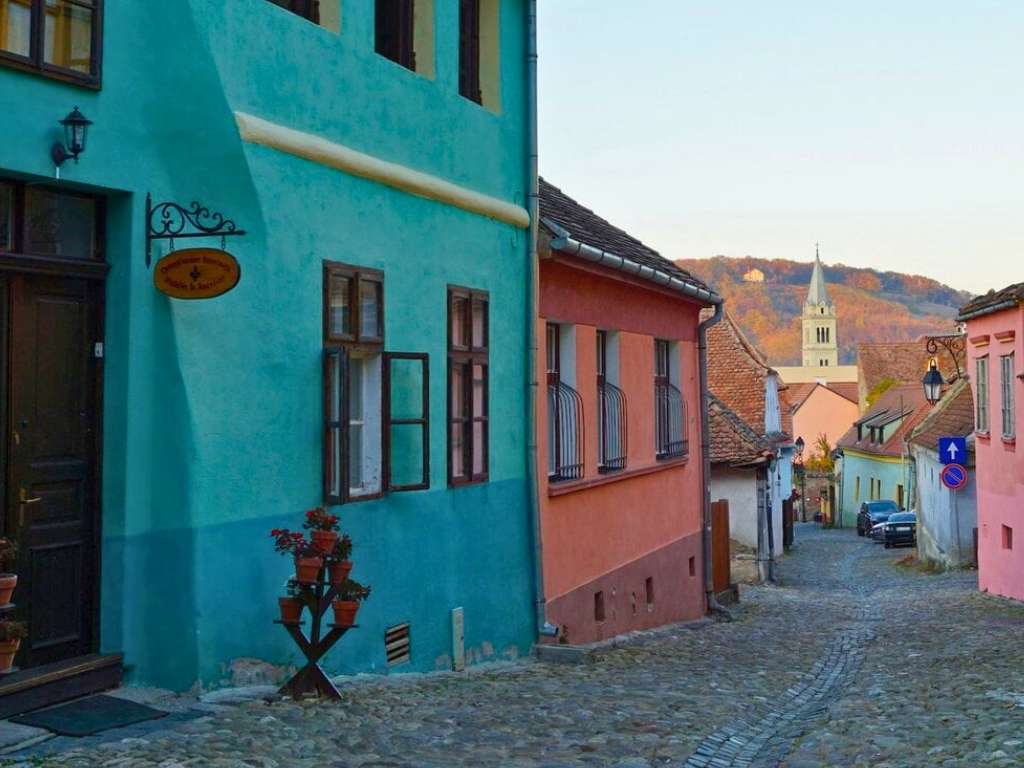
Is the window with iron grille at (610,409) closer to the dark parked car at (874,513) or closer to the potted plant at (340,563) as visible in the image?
the potted plant at (340,563)

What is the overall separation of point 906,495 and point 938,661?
150 feet

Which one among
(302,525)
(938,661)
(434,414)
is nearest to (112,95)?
(302,525)

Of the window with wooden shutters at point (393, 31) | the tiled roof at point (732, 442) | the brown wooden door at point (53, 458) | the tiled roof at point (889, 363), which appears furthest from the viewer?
the tiled roof at point (889, 363)

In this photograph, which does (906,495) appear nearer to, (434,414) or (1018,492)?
(1018,492)

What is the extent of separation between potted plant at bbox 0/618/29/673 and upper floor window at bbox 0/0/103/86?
2.78 meters

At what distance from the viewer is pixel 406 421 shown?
9.91 metres

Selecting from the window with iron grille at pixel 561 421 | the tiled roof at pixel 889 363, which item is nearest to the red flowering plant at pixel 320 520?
the window with iron grille at pixel 561 421

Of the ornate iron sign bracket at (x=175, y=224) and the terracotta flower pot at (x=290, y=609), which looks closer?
the ornate iron sign bracket at (x=175, y=224)

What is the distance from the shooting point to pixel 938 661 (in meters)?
13.8

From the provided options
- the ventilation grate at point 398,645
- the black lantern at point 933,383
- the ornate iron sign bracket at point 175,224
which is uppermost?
the black lantern at point 933,383

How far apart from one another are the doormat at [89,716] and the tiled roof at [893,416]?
5600 centimetres

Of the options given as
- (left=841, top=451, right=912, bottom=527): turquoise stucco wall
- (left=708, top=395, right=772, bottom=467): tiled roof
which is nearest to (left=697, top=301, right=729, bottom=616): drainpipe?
(left=708, top=395, right=772, bottom=467): tiled roof

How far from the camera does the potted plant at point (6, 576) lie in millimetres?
6871

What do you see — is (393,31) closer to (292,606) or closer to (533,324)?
(533,324)
